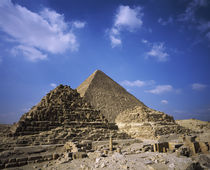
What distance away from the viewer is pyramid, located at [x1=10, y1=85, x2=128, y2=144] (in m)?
10.6

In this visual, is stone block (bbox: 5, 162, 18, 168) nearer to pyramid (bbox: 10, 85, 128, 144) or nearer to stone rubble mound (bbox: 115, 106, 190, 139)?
pyramid (bbox: 10, 85, 128, 144)

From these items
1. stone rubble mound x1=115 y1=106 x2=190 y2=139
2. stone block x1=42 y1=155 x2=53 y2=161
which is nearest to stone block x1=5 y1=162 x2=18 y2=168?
stone block x1=42 y1=155 x2=53 y2=161

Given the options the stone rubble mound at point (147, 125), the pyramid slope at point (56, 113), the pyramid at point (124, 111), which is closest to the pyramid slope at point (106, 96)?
the pyramid at point (124, 111)

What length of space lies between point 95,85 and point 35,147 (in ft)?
134

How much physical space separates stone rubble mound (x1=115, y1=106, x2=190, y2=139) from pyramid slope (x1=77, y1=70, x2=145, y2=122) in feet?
45.9

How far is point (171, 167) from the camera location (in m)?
5.66

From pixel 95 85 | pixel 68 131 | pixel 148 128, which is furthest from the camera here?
Result: pixel 95 85

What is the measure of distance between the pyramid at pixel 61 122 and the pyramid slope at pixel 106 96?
24015mm

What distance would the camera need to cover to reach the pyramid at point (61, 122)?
416 inches

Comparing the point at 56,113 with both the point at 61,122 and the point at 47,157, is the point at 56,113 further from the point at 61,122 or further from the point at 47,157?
the point at 47,157

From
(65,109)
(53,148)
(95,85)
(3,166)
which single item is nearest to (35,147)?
(53,148)

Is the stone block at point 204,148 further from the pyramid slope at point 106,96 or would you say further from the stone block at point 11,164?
the pyramid slope at point 106,96

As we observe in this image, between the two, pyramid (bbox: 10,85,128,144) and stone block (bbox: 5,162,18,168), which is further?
pyramid (bbox: 10,85,128,144)

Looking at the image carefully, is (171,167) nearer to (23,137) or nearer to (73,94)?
(23,137)
